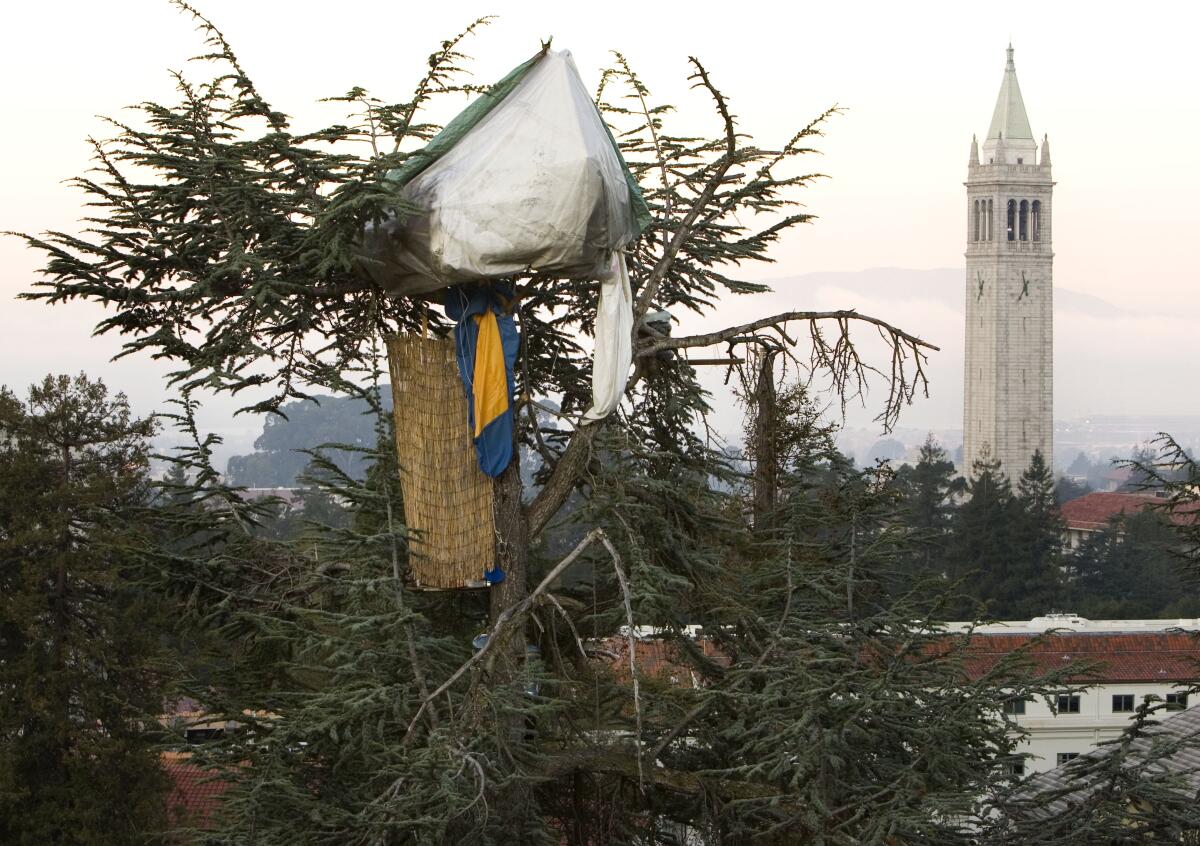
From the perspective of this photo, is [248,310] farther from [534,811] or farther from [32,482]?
[32,482]

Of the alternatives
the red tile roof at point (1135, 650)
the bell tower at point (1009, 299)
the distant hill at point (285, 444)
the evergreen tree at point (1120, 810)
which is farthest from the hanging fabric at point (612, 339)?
the bell tower at point (1009, 299)

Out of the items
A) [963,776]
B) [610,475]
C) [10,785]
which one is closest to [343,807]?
[610,475]

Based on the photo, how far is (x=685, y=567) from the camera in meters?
9.23

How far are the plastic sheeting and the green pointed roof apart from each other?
108 meters

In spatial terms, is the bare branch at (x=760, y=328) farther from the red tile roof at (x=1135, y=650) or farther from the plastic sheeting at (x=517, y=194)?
the red tile roof at (x=1135, y=650)

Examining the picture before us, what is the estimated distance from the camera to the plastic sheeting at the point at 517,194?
321 inches

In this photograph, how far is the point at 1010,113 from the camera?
114625 millimetres

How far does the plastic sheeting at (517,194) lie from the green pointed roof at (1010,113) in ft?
356

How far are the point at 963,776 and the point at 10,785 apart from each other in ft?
48.7

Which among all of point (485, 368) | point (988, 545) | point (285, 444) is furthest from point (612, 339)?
point (285, 444)

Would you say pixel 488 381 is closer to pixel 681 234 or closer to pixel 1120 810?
pixel 681 234

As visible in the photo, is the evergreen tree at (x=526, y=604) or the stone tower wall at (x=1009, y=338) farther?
the stone tower wall at (x=1009, y=338)

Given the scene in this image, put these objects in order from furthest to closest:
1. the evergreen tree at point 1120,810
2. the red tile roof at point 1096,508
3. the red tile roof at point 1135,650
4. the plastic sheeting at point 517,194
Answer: the red tile roof at point 1096,508 < the red tile roof at point 1135,650 < the plastic sheeting at point 517,194 < the evergreen tree at point 1120,810

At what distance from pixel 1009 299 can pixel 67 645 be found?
105365 mm
